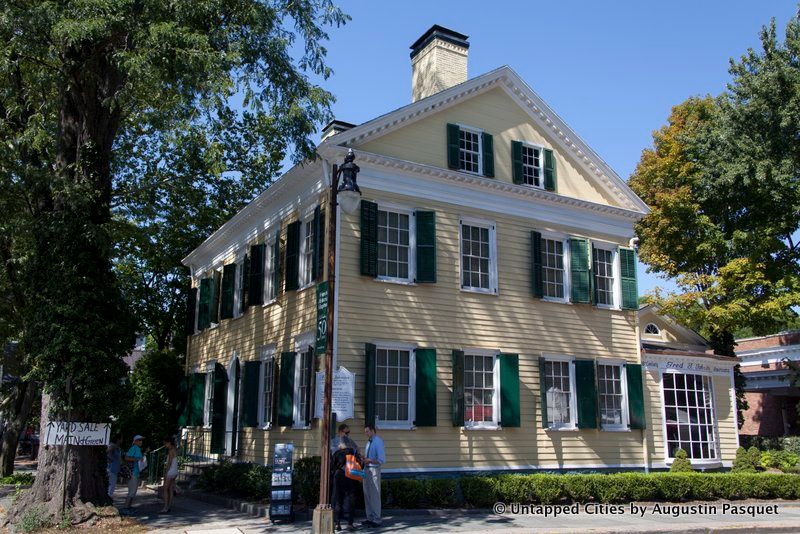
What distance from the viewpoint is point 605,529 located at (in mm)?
13148

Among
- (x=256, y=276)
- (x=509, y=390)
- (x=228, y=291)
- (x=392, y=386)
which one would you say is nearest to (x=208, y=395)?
(x=228, y=291)

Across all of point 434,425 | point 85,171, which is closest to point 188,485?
Answer: point 434,425

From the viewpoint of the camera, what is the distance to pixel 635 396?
782 inches

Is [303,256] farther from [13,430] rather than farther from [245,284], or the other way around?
[13,430]

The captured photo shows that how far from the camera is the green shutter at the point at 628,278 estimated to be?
20.7 metres

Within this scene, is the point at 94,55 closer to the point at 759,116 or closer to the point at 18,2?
the point at 18,2

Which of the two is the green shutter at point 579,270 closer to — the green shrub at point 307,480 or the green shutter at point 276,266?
the green shutter at point 276,266

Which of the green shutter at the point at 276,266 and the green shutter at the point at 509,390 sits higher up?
the green shutter at the point at 276,266

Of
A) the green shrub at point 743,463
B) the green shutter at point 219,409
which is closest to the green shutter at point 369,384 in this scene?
the green shutter at point 219,409

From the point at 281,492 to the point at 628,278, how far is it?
1248 centimetres

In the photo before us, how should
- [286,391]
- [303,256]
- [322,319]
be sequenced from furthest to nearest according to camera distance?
[303,256], [286,391], [322,319]

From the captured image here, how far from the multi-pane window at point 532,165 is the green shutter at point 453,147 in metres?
2.32

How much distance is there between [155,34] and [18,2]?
4001 millimetres

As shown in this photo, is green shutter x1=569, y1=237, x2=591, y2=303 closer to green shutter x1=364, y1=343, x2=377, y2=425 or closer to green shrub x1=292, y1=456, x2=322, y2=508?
green shutter x1=364, y1=343, x2=377, y2=425
